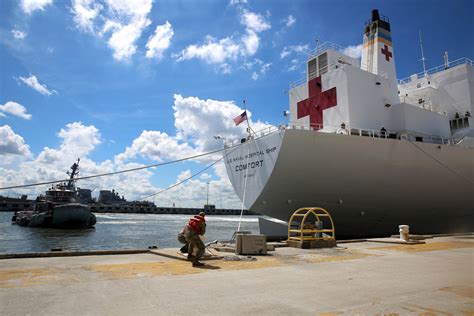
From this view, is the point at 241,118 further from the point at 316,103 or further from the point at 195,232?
the point at 195,232

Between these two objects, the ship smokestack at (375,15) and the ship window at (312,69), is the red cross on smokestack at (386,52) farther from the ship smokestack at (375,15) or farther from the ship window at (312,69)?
the ship window at (312,69)

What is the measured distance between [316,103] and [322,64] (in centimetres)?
216

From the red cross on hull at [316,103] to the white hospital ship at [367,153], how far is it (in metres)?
0.05

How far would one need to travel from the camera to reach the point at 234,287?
171 inches

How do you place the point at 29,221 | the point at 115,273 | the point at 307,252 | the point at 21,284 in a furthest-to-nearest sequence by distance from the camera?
1. the point at 29,221
2. the point at 307,252
3. the point at 115,273
4. the point at 21,284

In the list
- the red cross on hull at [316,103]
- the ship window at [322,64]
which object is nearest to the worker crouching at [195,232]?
the red cross on hull at [316,103]

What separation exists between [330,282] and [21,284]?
3.99 meters

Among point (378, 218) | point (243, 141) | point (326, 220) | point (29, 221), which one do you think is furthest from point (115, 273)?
point (29, 221)

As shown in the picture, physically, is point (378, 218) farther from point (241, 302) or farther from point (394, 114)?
point (241, 302)

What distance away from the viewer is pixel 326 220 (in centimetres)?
1627

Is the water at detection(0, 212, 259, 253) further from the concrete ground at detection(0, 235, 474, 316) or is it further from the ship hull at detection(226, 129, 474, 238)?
the concrete ground at detection(0, 235, 474, 316)

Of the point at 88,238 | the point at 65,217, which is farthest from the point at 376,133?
the point at 65,217

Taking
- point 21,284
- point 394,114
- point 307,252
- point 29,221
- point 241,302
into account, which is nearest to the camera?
point 241,302

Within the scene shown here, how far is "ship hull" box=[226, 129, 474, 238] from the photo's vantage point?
1312 cm
